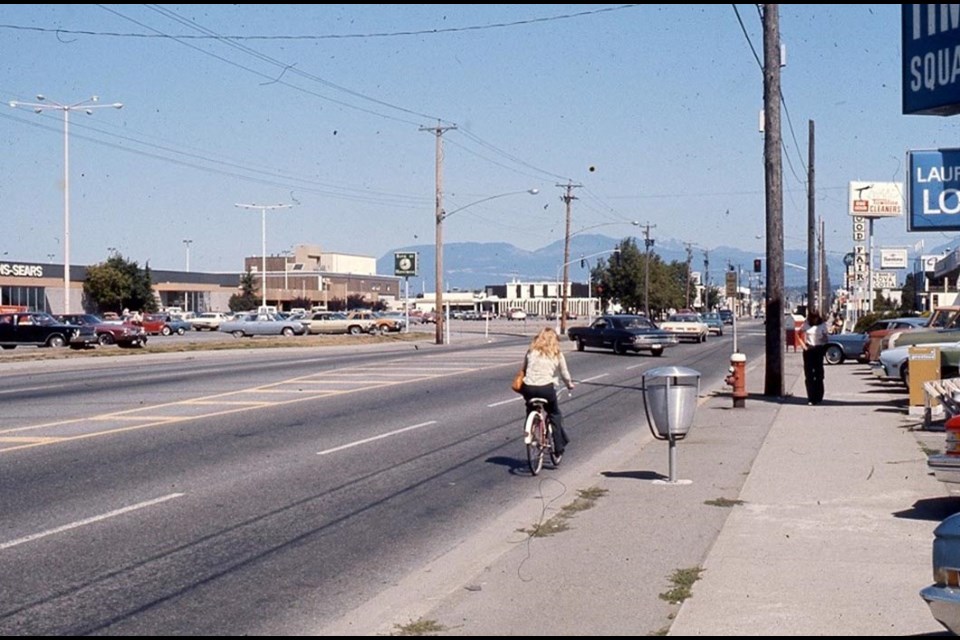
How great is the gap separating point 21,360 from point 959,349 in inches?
1180

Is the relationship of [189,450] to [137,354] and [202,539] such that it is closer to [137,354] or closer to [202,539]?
[202,539]

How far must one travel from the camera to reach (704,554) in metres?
9.11

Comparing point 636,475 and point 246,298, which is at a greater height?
point 246,298

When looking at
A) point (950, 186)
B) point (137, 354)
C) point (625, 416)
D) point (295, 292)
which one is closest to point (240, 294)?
point (295, 292)

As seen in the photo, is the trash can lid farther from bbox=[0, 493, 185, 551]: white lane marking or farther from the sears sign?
the sears sign

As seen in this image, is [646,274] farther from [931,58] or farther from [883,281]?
[931,58]

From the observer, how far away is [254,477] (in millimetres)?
13648

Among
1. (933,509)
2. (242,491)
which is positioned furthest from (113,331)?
(933,509)

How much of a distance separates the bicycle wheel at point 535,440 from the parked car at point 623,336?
30.7 m

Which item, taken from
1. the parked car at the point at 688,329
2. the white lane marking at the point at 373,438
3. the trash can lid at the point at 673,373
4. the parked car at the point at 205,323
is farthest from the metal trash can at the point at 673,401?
the parked car at the point at 205,323

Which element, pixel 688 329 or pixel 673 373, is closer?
pixel 673 373

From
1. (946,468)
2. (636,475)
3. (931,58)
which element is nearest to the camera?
(946,468)

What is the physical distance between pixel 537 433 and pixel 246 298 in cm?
10469

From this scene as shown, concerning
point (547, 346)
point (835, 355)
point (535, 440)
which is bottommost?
point (835, 355)
